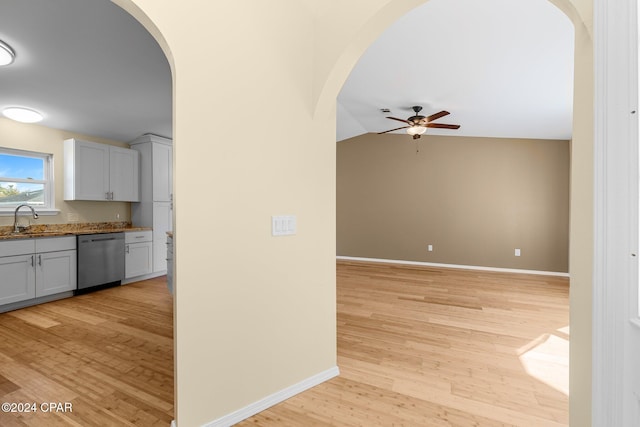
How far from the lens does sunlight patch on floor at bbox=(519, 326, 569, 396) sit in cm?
204

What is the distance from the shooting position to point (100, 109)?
3.65m

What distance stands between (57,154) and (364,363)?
512 cm

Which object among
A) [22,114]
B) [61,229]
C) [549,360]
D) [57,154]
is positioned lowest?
[549,360]

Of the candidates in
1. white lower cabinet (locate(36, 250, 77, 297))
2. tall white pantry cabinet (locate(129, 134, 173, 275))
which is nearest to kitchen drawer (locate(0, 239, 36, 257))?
white lower cabinet (locate(36, 250, 77, 297))

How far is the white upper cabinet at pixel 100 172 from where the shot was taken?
14.1ft

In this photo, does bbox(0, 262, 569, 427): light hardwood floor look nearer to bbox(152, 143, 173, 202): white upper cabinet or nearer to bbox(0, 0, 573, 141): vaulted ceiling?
bbox(152, 143, 173, 202): white upper cabinet

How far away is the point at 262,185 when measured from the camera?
173 cm

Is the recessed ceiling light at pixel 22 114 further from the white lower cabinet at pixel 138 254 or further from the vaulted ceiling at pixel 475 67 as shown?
the vaulted ceiling at pixel 475 67

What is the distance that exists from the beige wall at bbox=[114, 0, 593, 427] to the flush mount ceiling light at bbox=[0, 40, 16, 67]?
186 cm

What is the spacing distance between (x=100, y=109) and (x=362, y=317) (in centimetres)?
406

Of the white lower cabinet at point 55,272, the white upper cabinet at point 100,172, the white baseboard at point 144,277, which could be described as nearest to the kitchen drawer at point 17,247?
the white lower cabinet at point 55,272

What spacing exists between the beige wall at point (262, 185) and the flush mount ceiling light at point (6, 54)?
6.11 feet

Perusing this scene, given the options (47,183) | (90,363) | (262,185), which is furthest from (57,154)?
(262,185)

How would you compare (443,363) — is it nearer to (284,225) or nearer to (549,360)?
(549,360)
